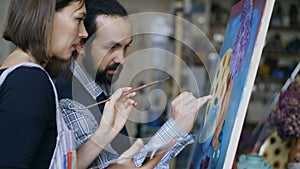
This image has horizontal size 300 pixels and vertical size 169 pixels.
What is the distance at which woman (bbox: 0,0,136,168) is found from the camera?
33.0 inches

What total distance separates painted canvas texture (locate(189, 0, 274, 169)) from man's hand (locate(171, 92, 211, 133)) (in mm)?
65

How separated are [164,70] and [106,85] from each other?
279 mm

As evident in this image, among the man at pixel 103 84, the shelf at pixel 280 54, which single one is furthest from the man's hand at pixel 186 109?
the shelf at pixel 280 54

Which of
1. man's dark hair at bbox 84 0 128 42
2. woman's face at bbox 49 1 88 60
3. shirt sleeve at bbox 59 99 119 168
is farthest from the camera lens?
man's dark hair at bbox 84 0 128 42

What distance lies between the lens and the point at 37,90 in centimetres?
85

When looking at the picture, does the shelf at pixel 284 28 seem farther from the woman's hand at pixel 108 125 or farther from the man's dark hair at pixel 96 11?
the woman's hand at pixel 108 125

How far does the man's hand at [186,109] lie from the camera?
1.03 m

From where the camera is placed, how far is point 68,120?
1.09 m

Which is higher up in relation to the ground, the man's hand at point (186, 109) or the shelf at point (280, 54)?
→ the shelf at point (280, 54)

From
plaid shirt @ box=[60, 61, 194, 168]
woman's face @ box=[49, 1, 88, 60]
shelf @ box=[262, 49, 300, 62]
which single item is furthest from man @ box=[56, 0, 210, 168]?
shelf @ box=[262, 49, 300, 62]

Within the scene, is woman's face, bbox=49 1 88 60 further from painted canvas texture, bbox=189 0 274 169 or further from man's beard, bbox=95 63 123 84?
painted canvas texture, bbox=189 0 274 169

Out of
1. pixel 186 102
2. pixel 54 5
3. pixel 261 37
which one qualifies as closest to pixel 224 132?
pixel 186 102

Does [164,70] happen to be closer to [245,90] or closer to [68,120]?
[68,120]

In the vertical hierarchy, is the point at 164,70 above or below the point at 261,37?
below
